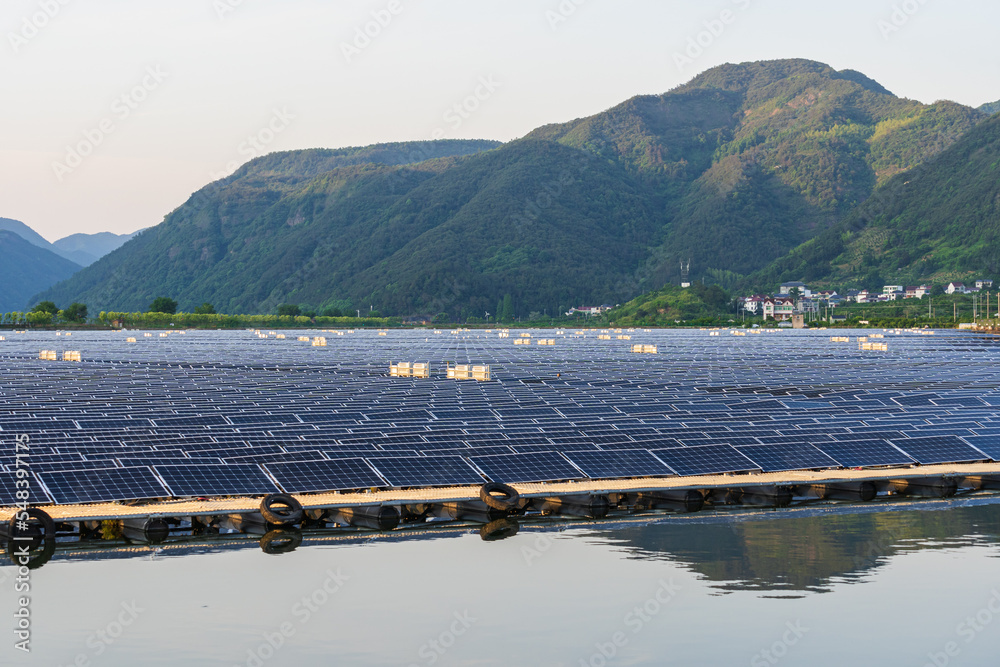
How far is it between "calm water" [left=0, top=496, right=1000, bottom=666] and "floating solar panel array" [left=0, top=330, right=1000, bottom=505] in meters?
3.37

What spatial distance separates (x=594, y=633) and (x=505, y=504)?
10.3m

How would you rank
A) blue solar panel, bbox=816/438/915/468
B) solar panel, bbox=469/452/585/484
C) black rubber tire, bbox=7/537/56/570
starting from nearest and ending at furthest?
1. black rubber tire, bbox=7/537/56/570
2. solar panel, bbox=469/452/585/484
3. blue solar panel, bbox=816/438/915/468

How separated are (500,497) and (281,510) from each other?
6.32 metres

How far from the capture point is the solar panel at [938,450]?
125 ft

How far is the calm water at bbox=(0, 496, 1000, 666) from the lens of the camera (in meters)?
18.4

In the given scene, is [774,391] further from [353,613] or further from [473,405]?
[353,613]

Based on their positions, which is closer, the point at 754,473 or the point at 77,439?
the point at 754,473

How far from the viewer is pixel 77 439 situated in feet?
129

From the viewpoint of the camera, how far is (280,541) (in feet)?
89.5

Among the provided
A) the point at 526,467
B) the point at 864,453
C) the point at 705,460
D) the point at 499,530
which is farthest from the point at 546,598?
the point at 864,453

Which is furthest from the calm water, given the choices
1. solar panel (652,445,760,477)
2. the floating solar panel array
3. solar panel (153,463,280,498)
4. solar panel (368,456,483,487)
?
solar panel (652,445,760,477)

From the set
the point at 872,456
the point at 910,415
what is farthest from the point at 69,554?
the point at 910,415

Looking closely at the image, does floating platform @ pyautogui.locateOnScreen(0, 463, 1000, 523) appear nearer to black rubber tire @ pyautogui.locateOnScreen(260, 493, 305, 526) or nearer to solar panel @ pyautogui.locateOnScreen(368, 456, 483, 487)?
solar panel @ pyautogui.locateOnScreen(368, 456, 483, 487)

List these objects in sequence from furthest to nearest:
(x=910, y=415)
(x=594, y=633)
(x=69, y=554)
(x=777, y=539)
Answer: (x=910, y=415) < (x=777, y=539) < (x=69, y=554) < (x=594, y=633)
